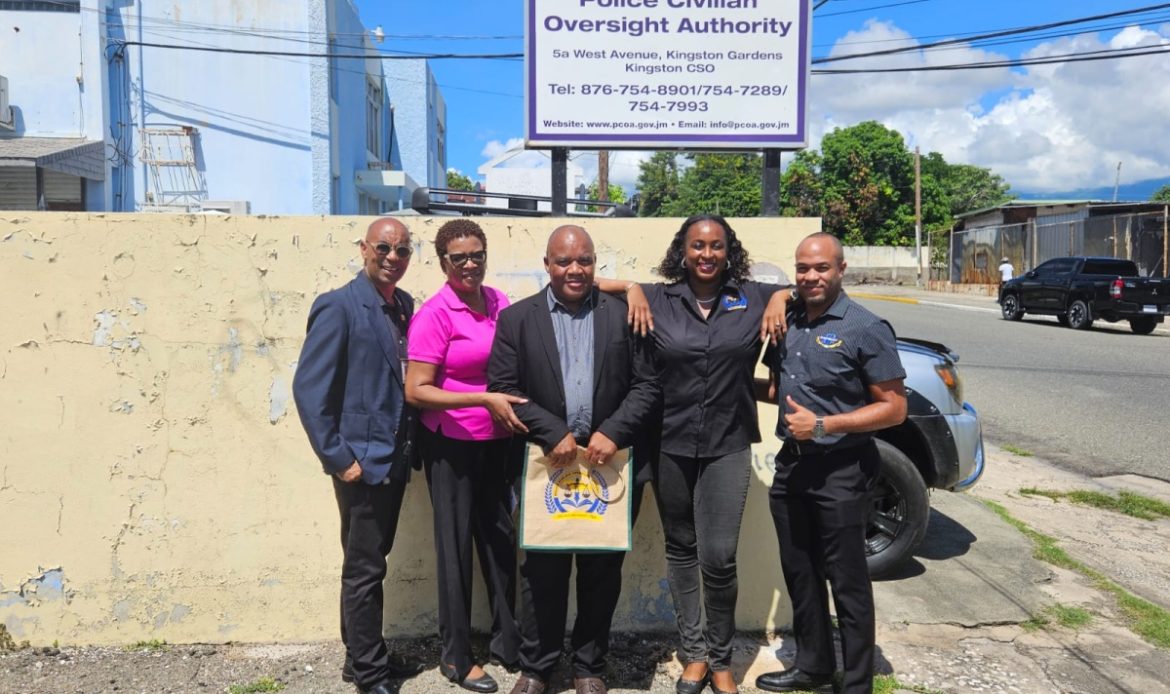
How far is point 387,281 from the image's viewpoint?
3.36 metres

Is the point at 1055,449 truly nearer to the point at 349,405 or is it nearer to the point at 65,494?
the point at 349,405

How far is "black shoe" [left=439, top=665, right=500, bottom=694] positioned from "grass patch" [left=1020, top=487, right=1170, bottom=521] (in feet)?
16.6

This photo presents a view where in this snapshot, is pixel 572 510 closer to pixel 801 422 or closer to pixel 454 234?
pixel 801 422

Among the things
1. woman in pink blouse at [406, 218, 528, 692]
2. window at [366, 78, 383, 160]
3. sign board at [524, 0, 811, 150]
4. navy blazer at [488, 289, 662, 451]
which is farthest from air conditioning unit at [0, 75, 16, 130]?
navy blazer at [488, 289, 662, 451]

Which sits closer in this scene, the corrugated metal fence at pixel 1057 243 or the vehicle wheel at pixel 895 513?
the vehicle wheel at pixel 895 513

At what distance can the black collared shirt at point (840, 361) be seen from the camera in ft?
10.3

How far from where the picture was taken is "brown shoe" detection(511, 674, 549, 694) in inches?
132

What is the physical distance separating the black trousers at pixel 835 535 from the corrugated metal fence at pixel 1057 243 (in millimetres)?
25164

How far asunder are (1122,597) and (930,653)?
1467mm

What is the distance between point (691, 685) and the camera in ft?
11.1

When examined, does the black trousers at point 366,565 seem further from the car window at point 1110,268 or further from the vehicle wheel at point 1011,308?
the vehicle wheel at point 1011,308

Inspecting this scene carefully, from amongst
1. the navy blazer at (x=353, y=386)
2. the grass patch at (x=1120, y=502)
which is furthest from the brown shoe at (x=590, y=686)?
the grass patch at (x=1120, y=502)

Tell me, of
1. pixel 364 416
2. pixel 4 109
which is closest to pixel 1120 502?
pixel 364 416

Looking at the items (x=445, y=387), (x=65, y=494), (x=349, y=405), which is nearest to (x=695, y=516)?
(x=445, y=387)
